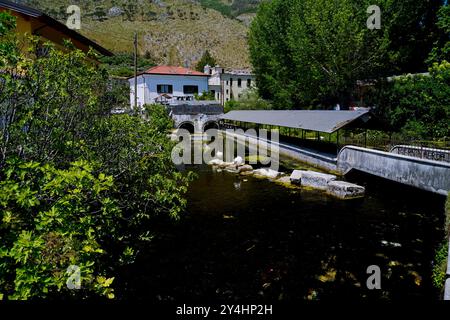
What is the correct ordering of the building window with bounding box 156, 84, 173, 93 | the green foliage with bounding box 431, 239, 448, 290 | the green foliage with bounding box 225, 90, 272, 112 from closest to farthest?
the green foliage with bounding box 431, 239, 448, 290 < the green foliage with bounding box 225, 90, 272, 112 < the building window with bounding box 156, 84, 173, 93

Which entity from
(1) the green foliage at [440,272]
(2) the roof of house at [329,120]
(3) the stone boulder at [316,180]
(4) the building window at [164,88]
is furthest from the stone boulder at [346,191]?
(4) the building window at [164,88]

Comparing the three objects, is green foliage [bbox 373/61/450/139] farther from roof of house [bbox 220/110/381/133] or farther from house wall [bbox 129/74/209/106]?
house wall [bbox 129/74/209/106]

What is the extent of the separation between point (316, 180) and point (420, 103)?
14855mm

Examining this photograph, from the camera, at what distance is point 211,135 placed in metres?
47.2

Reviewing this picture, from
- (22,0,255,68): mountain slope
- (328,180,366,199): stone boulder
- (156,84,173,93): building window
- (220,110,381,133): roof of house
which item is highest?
(22,0,255,68): mountain slope

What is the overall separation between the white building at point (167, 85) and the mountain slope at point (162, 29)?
134 ft

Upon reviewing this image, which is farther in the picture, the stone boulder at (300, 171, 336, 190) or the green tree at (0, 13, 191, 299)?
the stone boulder at (300, 171, 336, 190)

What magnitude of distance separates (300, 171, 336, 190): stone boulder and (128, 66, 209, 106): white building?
133 ft

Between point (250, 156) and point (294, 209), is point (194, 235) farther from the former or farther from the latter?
point (250, 156)

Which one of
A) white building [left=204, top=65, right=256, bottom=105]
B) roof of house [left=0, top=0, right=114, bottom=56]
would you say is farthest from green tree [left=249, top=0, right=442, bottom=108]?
white building [left=204, top=65, right=256, bottom=105]

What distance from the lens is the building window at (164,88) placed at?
2402 inches

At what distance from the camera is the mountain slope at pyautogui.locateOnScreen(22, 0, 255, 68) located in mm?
108812

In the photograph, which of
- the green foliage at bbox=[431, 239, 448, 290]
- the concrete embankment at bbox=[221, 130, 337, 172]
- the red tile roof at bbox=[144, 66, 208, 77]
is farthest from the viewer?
the red tile roof at bbox=[144, 66, 208, 77]
